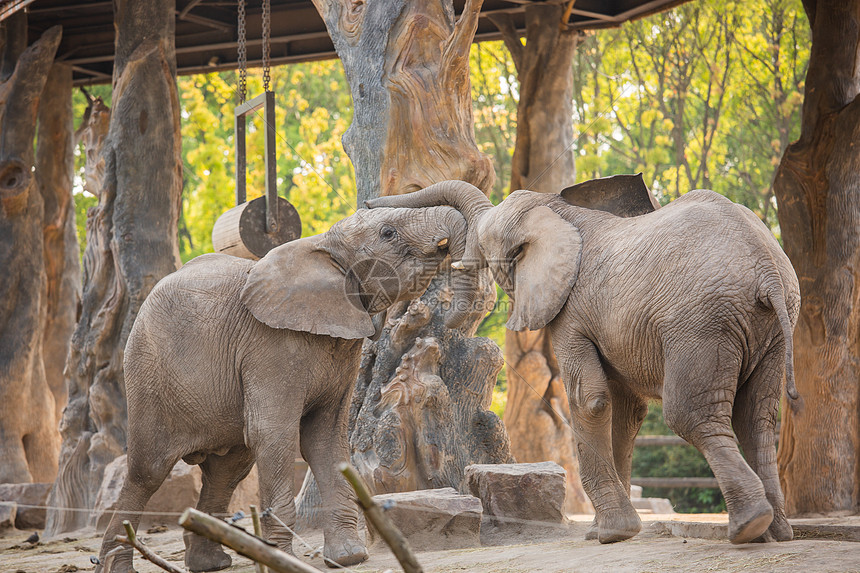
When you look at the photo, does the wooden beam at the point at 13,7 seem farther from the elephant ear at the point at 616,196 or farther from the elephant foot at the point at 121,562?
the elephant ear at the point at 616,196

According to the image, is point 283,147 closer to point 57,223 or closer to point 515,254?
point 57,223

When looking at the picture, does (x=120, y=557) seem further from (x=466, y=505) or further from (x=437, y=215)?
(x=437, y=215)

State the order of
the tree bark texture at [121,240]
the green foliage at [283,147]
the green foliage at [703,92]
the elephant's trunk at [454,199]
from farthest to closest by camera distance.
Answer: the green foliage at [283,147] → the green foliage at [703,92] → the tree bark texture at [121,240] → the elephant's trunk at [454,199]

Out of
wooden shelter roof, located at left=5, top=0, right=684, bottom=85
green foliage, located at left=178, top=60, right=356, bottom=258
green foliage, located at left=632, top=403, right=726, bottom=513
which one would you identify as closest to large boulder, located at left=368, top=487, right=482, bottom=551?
wooden shelter roof, located at left=5, top=0, right=684, bottom=85

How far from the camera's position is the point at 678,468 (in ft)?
50.3

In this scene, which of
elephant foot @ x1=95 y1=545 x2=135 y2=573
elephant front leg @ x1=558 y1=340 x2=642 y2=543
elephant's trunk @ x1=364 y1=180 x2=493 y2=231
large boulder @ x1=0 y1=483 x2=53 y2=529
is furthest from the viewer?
large boulder @ x1=0 y1=483 x2=53 y2=529

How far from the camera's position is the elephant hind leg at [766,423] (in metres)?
4.20

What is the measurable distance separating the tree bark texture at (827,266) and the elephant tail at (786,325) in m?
3.37

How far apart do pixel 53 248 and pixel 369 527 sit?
21.4 feet

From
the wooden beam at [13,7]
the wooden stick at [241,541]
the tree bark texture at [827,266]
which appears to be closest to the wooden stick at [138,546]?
the wooden stick at [241,541]

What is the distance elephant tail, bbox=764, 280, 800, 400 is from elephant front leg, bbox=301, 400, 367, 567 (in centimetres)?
229

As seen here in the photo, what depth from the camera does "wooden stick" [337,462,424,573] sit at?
172 cm

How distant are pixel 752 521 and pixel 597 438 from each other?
0.95 meters

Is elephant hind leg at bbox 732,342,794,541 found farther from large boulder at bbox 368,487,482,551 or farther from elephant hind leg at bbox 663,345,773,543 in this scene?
large boulder at bbox 368,487,482,551
